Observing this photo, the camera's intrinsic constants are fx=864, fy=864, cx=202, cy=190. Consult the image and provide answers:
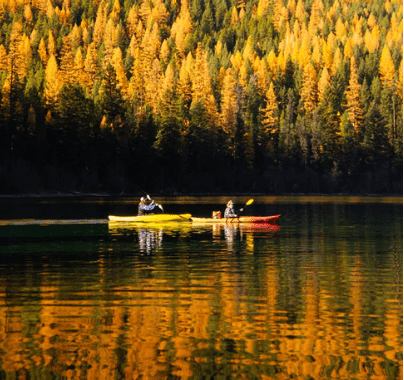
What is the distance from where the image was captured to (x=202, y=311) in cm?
2020

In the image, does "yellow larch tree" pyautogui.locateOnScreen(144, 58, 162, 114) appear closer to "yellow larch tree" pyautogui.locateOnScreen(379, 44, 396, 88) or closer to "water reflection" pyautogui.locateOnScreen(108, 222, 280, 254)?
"yellow larch tree" pyautogui.locateOnScreen(379, 44, 396, 88)

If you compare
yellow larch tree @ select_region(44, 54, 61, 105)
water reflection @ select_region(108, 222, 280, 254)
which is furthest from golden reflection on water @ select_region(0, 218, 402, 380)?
yellow larch tree @ select_region(44, 54, 61, 105)

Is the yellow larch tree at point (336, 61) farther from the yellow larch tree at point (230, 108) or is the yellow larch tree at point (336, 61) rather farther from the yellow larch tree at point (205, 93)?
the yellow larch tree at point (205, 93)

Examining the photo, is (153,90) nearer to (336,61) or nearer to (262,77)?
(262,77)

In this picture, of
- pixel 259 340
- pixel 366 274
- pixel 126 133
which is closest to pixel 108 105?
pixel 126 133

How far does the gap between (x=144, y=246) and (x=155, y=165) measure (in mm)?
90415

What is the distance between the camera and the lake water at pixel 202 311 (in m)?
15.1

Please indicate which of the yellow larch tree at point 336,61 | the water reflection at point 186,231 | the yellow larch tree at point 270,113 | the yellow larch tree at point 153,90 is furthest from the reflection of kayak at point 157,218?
the yellow larch tree at point 336,61

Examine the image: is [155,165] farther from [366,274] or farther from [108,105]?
[366,274]

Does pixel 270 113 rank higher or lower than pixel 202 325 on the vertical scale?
higher

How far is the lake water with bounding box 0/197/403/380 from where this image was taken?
15148 mm

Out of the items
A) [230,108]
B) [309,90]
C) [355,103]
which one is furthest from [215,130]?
[309,90]

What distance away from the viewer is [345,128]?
508 feet

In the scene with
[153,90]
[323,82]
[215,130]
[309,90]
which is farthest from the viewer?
[153,90]
